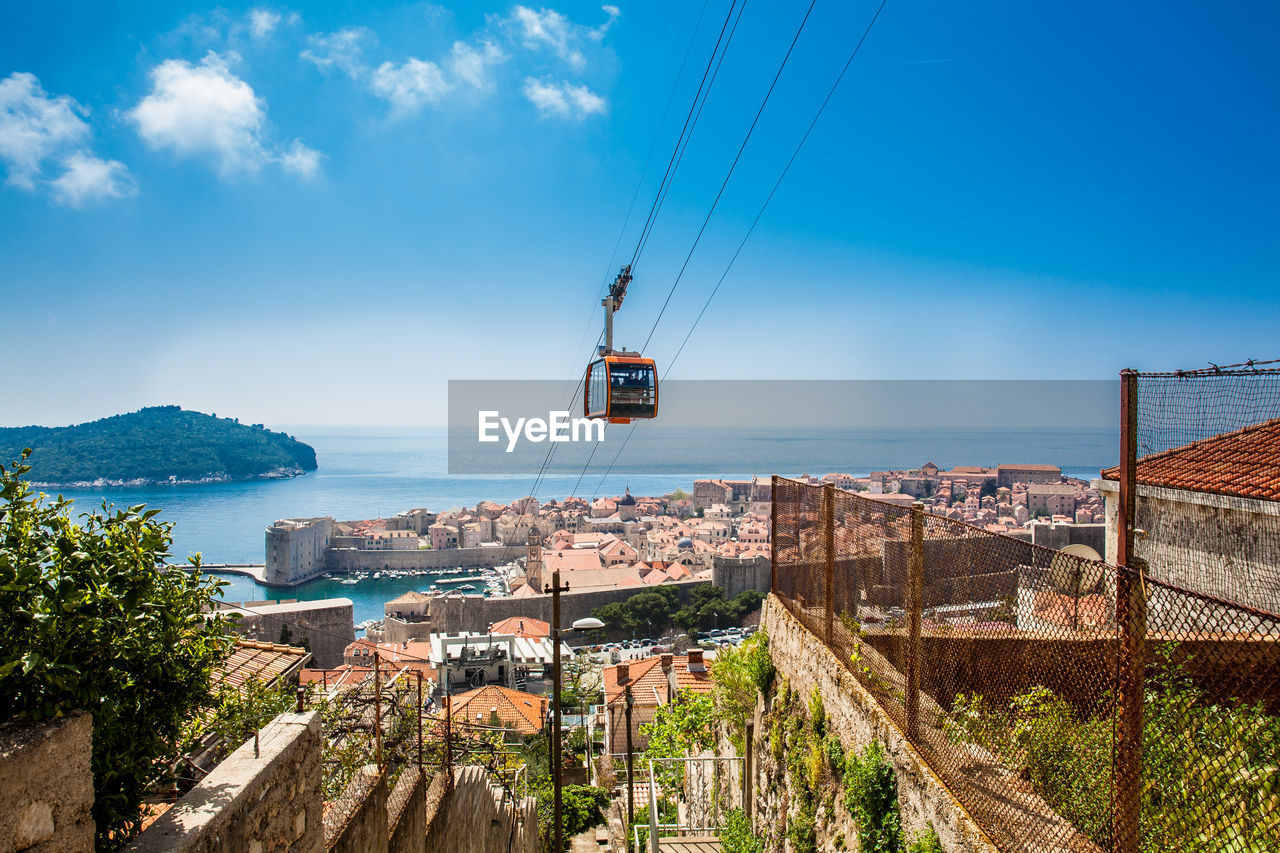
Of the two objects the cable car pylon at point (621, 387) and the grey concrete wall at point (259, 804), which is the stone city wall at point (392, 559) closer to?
the cable car pylon at point (621, 387)

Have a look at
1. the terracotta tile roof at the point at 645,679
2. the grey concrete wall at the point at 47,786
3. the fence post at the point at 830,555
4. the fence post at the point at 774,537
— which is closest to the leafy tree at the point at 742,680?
the fence post at the point at 774,537

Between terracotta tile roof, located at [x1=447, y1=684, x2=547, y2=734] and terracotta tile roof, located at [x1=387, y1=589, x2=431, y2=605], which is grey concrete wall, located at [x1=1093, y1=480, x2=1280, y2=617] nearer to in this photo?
terracotta tile roof, located at [x1=447, y1=684, x2=547, y2=734]

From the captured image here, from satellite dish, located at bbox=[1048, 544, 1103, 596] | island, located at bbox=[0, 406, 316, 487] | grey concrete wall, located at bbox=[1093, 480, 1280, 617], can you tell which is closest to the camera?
satellite dish, located at bbox=[1048, 544, 1103, 596]

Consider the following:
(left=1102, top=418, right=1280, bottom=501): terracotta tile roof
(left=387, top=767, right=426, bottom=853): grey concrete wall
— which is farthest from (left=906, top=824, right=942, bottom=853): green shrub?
(left=1102, top=418, right=1280, bottom=501): terracotta tile roof

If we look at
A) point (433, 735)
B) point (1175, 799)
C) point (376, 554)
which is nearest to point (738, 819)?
point (433, 735)

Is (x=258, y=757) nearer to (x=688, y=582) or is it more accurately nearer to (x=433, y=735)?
(x=433, y=735)

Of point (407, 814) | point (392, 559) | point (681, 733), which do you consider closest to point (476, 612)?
point (681, 733)
